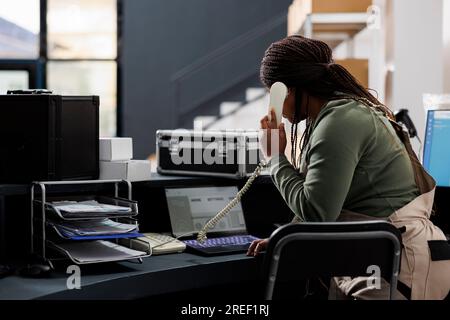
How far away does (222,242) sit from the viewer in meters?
2.20

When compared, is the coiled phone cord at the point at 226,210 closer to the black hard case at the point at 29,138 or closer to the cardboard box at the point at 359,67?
the black hard case at the point at 29,138

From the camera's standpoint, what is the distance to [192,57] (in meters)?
7.46

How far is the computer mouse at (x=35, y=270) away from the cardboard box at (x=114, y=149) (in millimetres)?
459

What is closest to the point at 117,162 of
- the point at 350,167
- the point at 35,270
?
the point at 35,270

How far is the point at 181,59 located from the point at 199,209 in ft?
17.2

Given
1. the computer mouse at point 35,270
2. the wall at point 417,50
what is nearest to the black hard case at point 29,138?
the computer mouse at point 35,270

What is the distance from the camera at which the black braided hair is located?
1783mm

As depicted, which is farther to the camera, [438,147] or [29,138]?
[438,147]

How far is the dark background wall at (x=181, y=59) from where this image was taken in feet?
24.3

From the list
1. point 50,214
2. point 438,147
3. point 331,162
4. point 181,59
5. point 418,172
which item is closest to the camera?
point 331,162

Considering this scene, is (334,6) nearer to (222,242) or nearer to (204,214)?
(204,214)

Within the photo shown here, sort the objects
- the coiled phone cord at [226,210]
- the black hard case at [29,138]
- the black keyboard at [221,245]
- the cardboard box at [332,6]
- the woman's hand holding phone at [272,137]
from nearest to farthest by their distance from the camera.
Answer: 1. the woman's hand holding phone at [272,137]
2. the black hard case at [29,138]
3. the black keyboard at [221,245]
4. the coiled phone cord at [226,210]
5. the cardboard box at [332,6]

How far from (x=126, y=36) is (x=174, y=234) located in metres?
5.44

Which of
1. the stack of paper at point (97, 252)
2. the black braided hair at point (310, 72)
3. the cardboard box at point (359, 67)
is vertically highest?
the cardboard box at point (359, 67)
